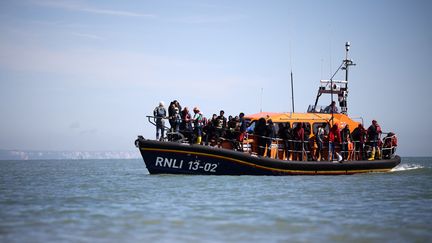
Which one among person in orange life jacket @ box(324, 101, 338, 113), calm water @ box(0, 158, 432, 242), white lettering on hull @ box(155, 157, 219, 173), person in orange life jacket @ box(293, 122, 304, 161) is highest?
person in orange life jacket @ box(324, 101, 338, 113)

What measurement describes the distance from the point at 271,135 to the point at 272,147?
74 cm

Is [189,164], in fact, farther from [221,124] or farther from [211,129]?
[221,124]

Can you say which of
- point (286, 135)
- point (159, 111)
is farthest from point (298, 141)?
point (159, 111)

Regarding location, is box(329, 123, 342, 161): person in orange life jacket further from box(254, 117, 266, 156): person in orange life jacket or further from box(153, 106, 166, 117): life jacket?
box(153, 106, 166, 117): life jacket

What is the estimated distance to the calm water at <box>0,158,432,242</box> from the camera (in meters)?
8.76

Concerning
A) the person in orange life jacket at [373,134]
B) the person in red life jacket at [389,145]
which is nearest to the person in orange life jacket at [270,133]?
the person in orange life jacket at [373,134]

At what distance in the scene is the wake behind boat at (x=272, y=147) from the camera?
19188 millimetres

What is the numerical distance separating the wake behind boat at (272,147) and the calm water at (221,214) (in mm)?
2353

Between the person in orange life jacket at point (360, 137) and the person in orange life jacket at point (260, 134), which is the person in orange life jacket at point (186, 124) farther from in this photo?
the person in orange life jacket at point (360, 137)

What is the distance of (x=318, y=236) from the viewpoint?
342 inches

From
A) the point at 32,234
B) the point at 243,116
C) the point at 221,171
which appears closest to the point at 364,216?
the point at 32,234

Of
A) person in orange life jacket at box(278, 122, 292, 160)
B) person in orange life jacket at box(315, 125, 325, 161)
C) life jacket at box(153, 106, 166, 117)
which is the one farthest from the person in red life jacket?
life jacket at box(153, 106, 166, 117)

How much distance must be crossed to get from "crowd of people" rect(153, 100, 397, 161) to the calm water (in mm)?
3534

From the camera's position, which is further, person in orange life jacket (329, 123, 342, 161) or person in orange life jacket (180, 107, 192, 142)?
person in orange life jacket (329, 123, 342, 161)
